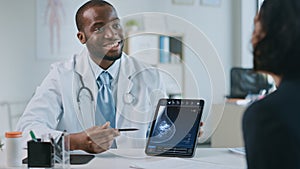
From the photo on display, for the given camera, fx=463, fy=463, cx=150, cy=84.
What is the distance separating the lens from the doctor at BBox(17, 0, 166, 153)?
1.70 meters

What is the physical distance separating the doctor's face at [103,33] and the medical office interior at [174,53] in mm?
91

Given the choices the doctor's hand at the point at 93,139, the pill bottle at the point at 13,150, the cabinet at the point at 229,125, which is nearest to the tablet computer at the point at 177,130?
the doctor's hand at the point at 93,139

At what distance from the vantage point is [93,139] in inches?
62.2

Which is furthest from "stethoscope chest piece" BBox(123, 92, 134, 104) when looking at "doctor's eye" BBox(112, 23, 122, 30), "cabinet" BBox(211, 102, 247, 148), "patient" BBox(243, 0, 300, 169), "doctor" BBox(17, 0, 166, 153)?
"cabinet" BBox(211, 102, 247, 148)

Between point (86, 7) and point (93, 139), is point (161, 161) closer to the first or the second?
point (93, 139)

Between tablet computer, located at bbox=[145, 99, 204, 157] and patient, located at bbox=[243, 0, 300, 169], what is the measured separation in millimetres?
775

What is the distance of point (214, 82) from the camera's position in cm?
171

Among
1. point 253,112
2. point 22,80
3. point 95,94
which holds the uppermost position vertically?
point 253,112

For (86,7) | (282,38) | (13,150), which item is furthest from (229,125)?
(282,38)

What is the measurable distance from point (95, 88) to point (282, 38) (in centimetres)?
107

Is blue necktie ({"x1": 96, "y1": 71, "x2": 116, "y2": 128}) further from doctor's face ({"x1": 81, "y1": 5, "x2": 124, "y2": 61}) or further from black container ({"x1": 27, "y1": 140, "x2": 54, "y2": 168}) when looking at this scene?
black container ({"x1": 27, "y1": 140, "x2": 54, "y2": 168})

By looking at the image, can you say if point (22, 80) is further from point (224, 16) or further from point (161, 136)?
point (161, 136)

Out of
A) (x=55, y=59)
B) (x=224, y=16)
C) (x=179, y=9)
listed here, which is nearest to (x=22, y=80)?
(x=55, y=59)

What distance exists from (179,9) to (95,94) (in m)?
4.09
